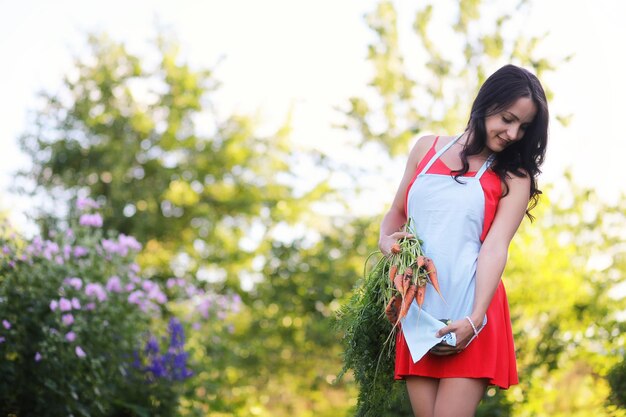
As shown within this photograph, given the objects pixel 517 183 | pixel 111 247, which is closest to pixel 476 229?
pixel 517 183

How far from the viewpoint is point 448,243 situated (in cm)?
286

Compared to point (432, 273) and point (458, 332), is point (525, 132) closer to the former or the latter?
point (432, 273)

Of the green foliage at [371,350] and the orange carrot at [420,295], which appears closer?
the orange carrot at [420,295]

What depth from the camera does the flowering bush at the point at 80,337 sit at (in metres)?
5.28

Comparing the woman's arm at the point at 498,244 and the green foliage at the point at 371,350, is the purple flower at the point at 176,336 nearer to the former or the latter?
the green foliage at the point at 371,350

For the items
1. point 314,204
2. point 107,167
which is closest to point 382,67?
point 314,204

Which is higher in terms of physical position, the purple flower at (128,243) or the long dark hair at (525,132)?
the purple flower at (128,243)

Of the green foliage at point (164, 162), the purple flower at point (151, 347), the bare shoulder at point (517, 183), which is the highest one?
the green foliage at point (164, 162)

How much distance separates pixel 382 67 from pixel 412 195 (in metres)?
6.29

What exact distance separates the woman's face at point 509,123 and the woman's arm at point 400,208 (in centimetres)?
29

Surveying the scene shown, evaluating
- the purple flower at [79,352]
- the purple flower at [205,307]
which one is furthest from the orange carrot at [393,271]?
the purple flower at [205,307]

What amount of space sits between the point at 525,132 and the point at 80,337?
138 inches

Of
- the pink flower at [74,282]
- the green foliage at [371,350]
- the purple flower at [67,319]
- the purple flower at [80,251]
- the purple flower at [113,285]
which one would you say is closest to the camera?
the green foliage at [371,350]

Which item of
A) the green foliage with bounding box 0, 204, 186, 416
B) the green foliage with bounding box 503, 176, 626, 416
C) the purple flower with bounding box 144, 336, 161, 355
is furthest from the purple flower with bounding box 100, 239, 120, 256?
the green foliage with bounding box 503, 176, 626, 416
